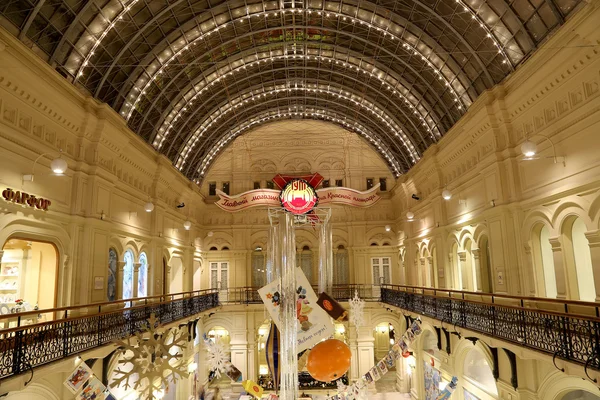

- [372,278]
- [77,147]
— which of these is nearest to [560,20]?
[77,147]

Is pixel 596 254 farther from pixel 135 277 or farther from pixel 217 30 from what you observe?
pixel 135 277

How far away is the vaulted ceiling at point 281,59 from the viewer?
13.7 metres

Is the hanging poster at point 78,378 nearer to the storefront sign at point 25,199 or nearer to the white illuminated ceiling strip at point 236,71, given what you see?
the storefront sign at point 25,199

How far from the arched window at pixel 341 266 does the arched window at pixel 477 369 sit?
566 inches

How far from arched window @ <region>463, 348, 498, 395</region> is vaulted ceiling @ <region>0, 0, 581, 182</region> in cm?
994

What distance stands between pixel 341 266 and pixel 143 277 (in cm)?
1519

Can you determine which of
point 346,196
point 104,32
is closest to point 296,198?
point 346,196

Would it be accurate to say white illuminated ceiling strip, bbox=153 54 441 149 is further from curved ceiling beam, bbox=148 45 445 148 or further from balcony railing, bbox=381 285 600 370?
balcony railing, bbox=381 285 600 370

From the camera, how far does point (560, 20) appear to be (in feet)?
37.3

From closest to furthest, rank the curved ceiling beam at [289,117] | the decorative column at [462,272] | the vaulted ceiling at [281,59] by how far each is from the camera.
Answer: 1. the vaulted ceiling at [281,59]
2. the decorative column at [462,272]
3. the curved ceiling beam at [289,117]

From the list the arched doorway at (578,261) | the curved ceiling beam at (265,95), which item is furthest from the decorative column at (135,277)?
the arched doorway at (578,261)

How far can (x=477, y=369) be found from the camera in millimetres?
16562

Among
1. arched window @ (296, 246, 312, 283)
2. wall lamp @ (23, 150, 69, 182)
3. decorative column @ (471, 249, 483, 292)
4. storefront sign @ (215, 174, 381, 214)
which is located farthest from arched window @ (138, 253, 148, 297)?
decorative column @ (471, 249, 483, 292)

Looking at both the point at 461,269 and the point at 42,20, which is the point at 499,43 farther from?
the point at 42,20
